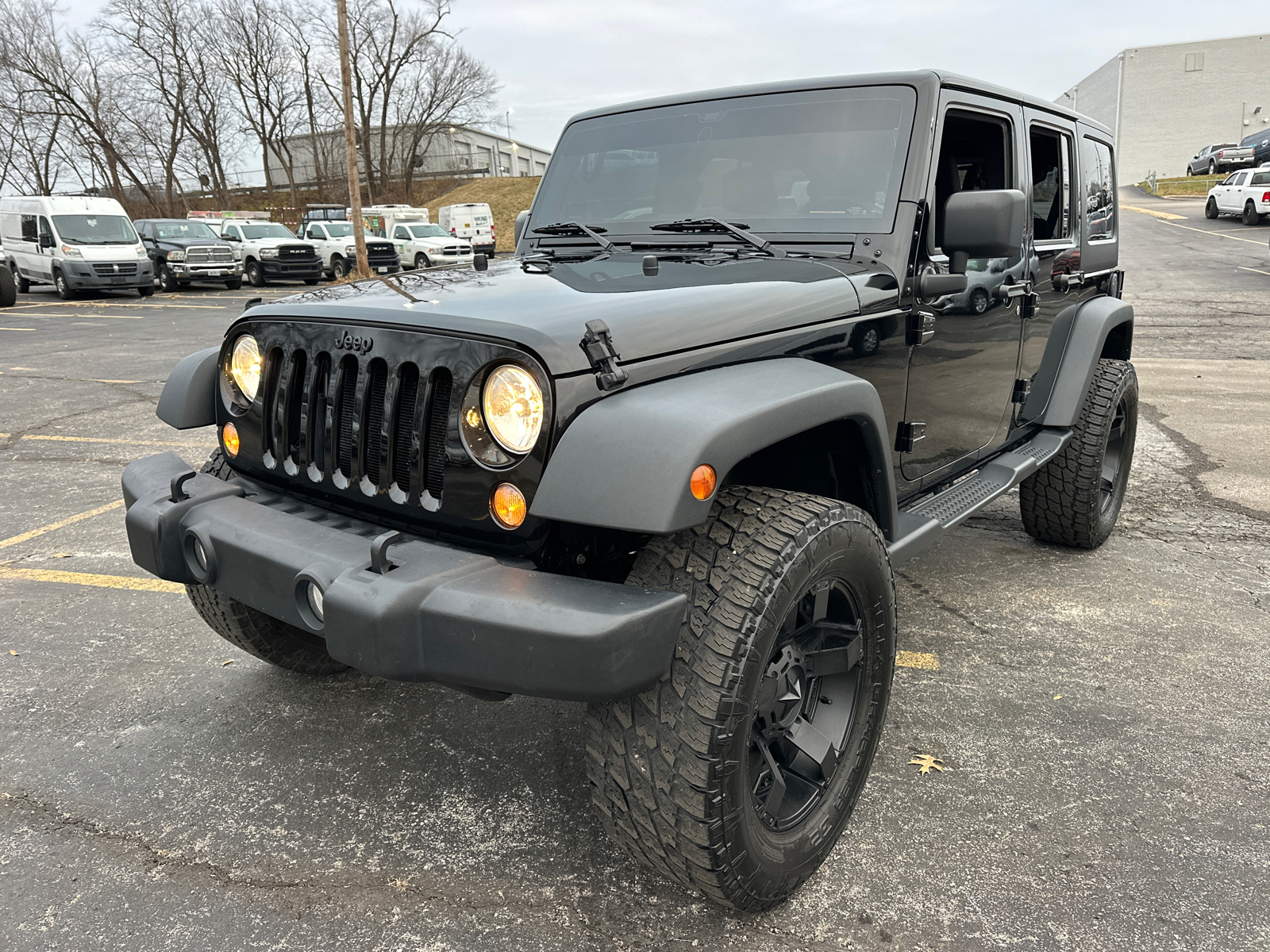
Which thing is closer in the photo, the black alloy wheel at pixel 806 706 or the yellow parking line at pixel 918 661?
the black alloy wheel at pixel 806 706

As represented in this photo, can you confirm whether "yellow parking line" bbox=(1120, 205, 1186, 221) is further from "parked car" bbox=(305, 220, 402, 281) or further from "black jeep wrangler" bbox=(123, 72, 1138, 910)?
"black jeep wrangler" bbox=(123, 72, 1138, 910)

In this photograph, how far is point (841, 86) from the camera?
305 centimetres

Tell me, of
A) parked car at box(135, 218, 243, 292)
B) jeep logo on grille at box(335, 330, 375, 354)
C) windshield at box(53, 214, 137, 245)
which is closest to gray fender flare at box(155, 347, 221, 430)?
jeep logo on grille at box(335, 330, 375, 354)

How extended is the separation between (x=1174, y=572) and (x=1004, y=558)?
2.35ft

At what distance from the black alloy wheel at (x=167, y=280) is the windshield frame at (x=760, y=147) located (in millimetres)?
22588

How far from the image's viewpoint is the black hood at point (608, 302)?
2018 mm

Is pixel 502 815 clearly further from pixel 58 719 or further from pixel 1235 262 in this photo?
pixel 1235 262

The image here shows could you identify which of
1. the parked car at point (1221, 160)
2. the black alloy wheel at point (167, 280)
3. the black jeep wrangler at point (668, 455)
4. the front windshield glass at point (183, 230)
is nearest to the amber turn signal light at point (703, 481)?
the black jeep wrangler at point (668, 455)

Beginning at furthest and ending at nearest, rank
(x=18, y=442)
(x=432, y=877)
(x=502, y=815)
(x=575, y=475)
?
1. (x=18, y=442)
2. (x=502, y=815)
3. (x=432, y=877)
4. (x=575, y=475)

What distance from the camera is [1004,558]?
4445mm

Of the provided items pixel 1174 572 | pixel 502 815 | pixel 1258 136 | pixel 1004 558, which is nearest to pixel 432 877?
pixel 502 815

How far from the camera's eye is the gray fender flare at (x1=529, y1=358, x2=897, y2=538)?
5.79 feet

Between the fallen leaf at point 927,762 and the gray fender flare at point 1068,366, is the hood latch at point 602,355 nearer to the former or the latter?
the fallen leaf at point 927,762

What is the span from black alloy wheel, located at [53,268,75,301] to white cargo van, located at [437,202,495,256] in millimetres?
13479
